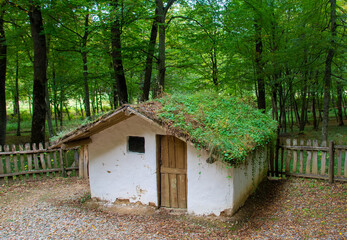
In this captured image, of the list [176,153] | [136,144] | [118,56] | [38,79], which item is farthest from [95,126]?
[38,79]

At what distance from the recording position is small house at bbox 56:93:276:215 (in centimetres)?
554

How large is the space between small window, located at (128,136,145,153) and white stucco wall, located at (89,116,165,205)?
0.45ft

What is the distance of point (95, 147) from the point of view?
6.98 meters

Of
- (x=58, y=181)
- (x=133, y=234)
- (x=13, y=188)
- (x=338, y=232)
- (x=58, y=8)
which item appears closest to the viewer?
(x=338, y=232)

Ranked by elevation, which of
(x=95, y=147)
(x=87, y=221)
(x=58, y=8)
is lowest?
(x=87, y=221)

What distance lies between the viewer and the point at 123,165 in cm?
671

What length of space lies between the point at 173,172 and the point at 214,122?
1719 mm

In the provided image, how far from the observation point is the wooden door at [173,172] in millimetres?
6247

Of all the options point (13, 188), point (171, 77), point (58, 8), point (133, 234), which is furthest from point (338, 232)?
point (171, 77)

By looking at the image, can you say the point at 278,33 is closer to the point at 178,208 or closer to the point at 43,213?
the point at 178,208

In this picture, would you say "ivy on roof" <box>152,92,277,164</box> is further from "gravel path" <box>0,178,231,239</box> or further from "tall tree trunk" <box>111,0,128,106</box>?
"tall tree trunk" <box>111,0,128,106</box>

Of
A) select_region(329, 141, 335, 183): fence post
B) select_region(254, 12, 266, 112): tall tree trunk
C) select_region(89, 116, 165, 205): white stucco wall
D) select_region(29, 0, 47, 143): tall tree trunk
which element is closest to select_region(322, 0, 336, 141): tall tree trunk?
select_region(329, 141, 335, 183): fence post

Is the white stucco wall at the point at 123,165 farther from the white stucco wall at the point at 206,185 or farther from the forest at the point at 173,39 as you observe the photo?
the forest at the point at 173,39

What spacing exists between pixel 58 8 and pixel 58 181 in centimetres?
739
